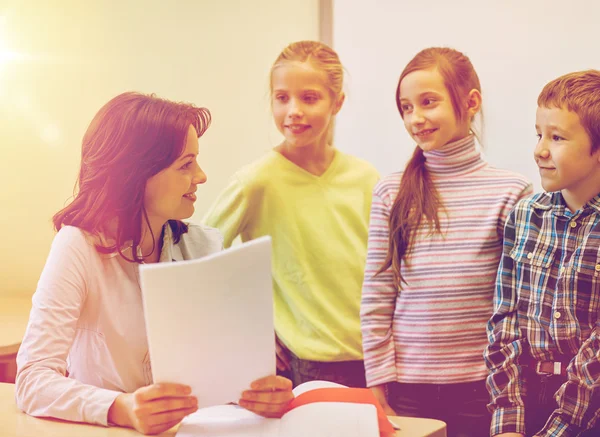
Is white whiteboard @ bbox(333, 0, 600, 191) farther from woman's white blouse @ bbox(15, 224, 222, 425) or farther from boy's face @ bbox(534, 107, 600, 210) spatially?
woman's white blouse @ bbox(15, 224, 222, 425)

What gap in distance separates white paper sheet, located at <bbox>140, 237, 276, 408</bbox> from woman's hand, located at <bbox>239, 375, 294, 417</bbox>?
1.0 inches

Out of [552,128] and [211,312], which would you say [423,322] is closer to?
[552,128]

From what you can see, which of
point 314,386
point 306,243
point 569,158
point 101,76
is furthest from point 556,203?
point 101,76

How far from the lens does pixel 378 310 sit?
1694 mm

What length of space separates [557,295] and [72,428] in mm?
884

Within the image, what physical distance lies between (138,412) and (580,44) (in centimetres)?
149

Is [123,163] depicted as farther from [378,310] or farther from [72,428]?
[378,310]

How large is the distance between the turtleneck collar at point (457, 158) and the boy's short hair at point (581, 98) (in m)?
0.29

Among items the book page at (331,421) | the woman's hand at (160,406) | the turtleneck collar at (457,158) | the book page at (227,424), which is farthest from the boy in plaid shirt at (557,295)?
the woman's hand at (160,406)

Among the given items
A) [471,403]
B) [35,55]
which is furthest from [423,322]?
[35,55]

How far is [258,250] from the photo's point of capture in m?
1.04

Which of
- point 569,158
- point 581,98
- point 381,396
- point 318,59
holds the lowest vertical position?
point 381,396

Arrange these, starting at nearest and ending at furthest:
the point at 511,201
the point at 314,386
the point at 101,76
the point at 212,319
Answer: the point at 212,319 → the point at 314,386 → the point at 511,201 → the point at 101,76

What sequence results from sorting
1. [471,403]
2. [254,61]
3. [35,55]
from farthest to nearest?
[254,61] → [35,55] → [471,403]
